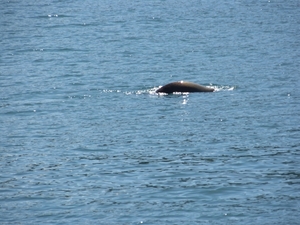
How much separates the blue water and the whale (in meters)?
0.53

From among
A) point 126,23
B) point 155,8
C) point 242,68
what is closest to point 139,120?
point 242,68

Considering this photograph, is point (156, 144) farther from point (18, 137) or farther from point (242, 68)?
point (242, 68)

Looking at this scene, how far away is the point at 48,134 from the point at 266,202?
9.75m

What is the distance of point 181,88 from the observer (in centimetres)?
3384

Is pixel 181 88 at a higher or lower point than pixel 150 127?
lower

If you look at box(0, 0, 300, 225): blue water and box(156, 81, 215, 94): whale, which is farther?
box(156, 81, 215, 94): whale

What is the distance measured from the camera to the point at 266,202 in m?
20.0

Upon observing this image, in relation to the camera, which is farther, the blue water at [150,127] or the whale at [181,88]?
the whale at [181,88]

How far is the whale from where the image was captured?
3381 cm

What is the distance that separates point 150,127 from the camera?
27766 mm

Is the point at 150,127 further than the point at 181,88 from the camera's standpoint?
No

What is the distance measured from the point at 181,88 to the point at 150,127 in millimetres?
6353

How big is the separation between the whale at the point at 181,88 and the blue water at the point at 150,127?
53cm

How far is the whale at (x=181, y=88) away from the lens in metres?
33.8
